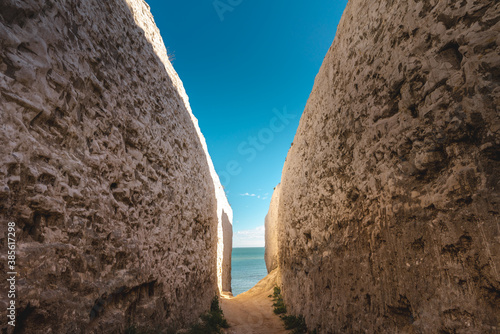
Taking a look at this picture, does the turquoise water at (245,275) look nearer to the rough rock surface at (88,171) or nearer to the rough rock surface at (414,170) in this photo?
the rough rock surface at (88,171)

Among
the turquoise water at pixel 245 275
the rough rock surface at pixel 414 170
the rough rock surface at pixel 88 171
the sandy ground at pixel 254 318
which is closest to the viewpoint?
the rough rock surface at pixel 414 170

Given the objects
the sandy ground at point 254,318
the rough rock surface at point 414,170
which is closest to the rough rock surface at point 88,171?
the sandy ground at point 254,318

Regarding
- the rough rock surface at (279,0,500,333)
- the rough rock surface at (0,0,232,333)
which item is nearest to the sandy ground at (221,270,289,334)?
the rough rock surface at (0,0,232,333)

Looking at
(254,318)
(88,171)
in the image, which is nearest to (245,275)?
(254,318)

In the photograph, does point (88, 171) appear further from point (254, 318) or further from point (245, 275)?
point (245, 275)

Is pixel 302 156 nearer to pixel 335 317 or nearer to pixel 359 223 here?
pixel 359 223

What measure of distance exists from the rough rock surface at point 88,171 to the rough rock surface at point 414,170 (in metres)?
3.14

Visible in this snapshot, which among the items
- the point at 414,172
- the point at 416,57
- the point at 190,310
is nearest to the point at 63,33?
the point at 416,57

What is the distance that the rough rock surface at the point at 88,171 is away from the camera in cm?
216

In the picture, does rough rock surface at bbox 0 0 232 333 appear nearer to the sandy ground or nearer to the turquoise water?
the sandy ground

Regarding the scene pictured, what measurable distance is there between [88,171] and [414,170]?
371cm

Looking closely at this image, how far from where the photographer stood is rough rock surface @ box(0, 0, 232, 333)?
2.16m

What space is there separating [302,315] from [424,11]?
618 cm

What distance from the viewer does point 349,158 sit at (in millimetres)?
3891
